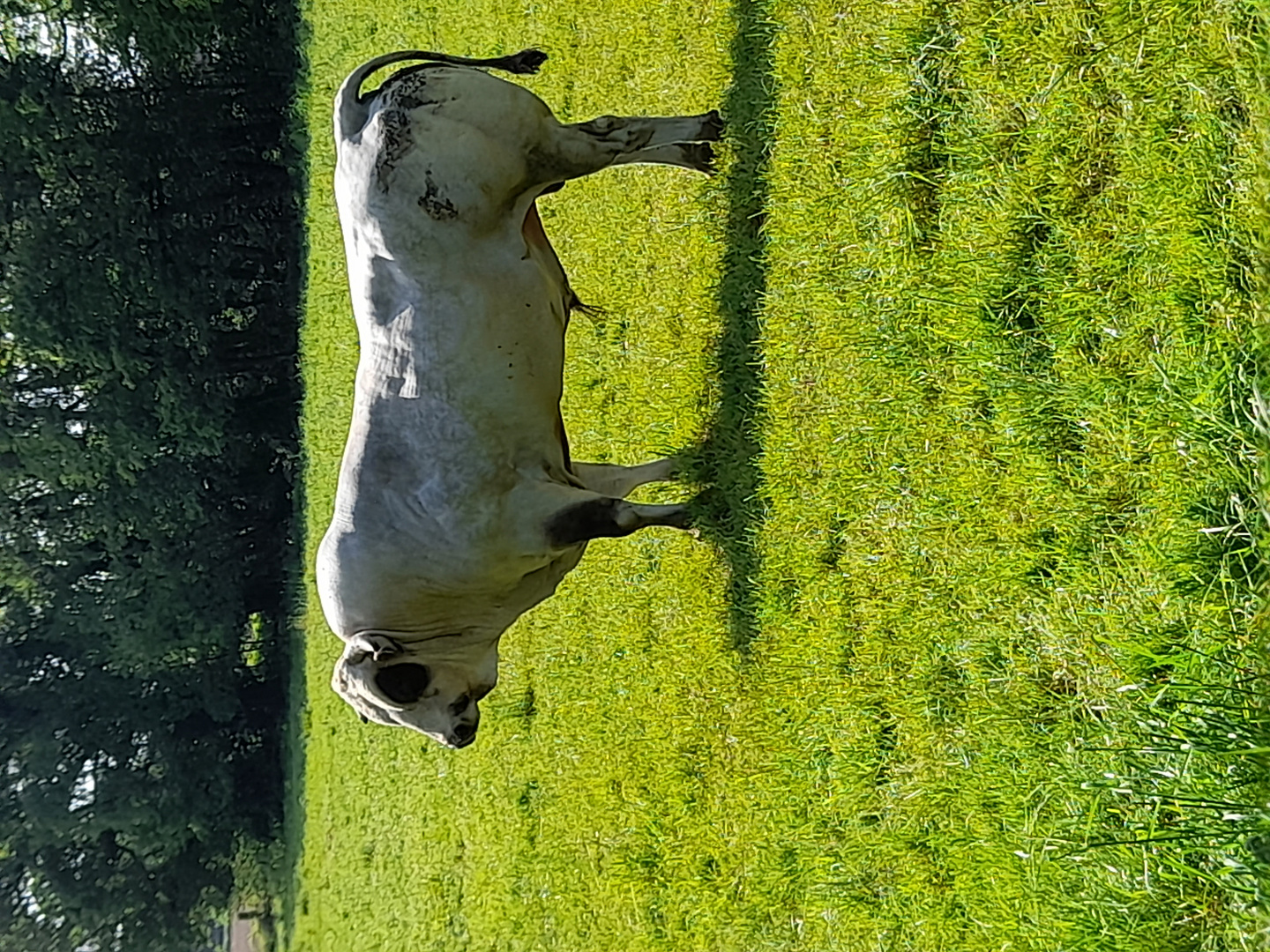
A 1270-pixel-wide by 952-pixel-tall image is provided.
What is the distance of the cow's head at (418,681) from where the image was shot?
3.33 m

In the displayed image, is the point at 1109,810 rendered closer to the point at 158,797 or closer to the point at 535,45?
the point at 535,45

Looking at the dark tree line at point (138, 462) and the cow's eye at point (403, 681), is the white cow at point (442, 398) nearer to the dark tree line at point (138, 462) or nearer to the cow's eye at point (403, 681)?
the cow's eye at point (403, 681)

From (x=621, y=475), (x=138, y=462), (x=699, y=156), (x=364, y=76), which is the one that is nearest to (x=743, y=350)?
(x=621, y=475)

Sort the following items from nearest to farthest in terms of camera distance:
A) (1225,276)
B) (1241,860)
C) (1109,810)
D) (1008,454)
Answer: (1241,860) → (1225,276) → (1109,810) → (1008,454)

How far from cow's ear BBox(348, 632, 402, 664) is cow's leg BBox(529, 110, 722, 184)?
1.58 m

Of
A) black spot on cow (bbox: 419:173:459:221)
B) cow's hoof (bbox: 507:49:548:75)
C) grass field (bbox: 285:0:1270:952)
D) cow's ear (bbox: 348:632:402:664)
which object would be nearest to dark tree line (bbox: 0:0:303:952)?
grass field (bbox: 285:0:1270:952)

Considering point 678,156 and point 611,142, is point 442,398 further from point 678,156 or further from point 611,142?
point 678,156

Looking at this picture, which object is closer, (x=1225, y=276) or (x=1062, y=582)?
(x=1225, y=276)

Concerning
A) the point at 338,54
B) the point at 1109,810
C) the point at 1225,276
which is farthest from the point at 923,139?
the point at 338,54

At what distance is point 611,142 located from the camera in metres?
3.74

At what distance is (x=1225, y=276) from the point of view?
2.27 metres

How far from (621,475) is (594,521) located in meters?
0.62

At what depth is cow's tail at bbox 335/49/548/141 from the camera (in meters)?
3.49

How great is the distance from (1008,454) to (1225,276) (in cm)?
73
